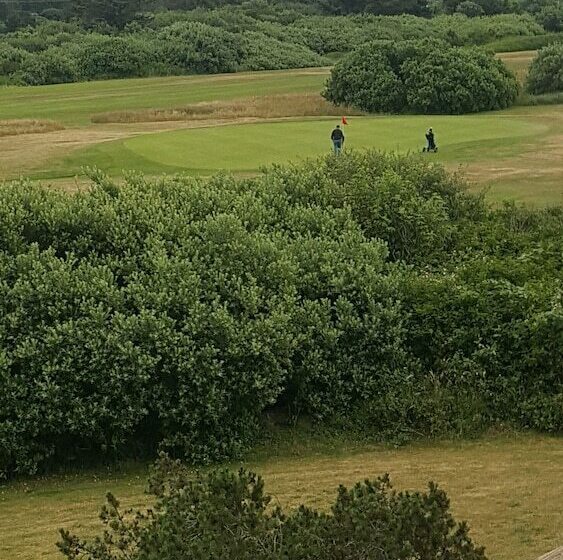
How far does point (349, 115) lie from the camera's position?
58.1 m

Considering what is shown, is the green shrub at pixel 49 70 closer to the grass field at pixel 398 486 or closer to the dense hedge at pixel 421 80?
the dense hedge at pixel 421 80

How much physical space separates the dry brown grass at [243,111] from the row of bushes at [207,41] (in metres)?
24.3

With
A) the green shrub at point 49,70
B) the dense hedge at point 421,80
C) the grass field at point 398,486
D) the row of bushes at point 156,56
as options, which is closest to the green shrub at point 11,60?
the row of bushes at point 156,56

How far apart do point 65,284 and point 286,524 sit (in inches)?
452

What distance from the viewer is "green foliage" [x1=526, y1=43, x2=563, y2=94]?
62.7 meters

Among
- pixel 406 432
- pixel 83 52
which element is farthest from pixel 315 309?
pixel 83 52

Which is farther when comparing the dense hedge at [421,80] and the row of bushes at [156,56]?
the row of bushes at [156,56]

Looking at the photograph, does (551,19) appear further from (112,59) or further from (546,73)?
(112,59)

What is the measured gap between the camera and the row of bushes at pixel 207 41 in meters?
82.4

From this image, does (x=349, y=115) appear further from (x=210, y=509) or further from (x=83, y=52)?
(x=210, y=509)

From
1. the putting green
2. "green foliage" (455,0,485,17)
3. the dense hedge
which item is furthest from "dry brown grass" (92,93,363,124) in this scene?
"green foliage" (455,0,485,17)

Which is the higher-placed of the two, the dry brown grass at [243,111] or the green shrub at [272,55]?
the green shrub at [272,55]

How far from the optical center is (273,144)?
3909 centimetres

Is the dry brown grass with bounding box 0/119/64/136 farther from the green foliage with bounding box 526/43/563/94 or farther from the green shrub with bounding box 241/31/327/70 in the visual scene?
the green shrub with bounding box 241/31/327/70
